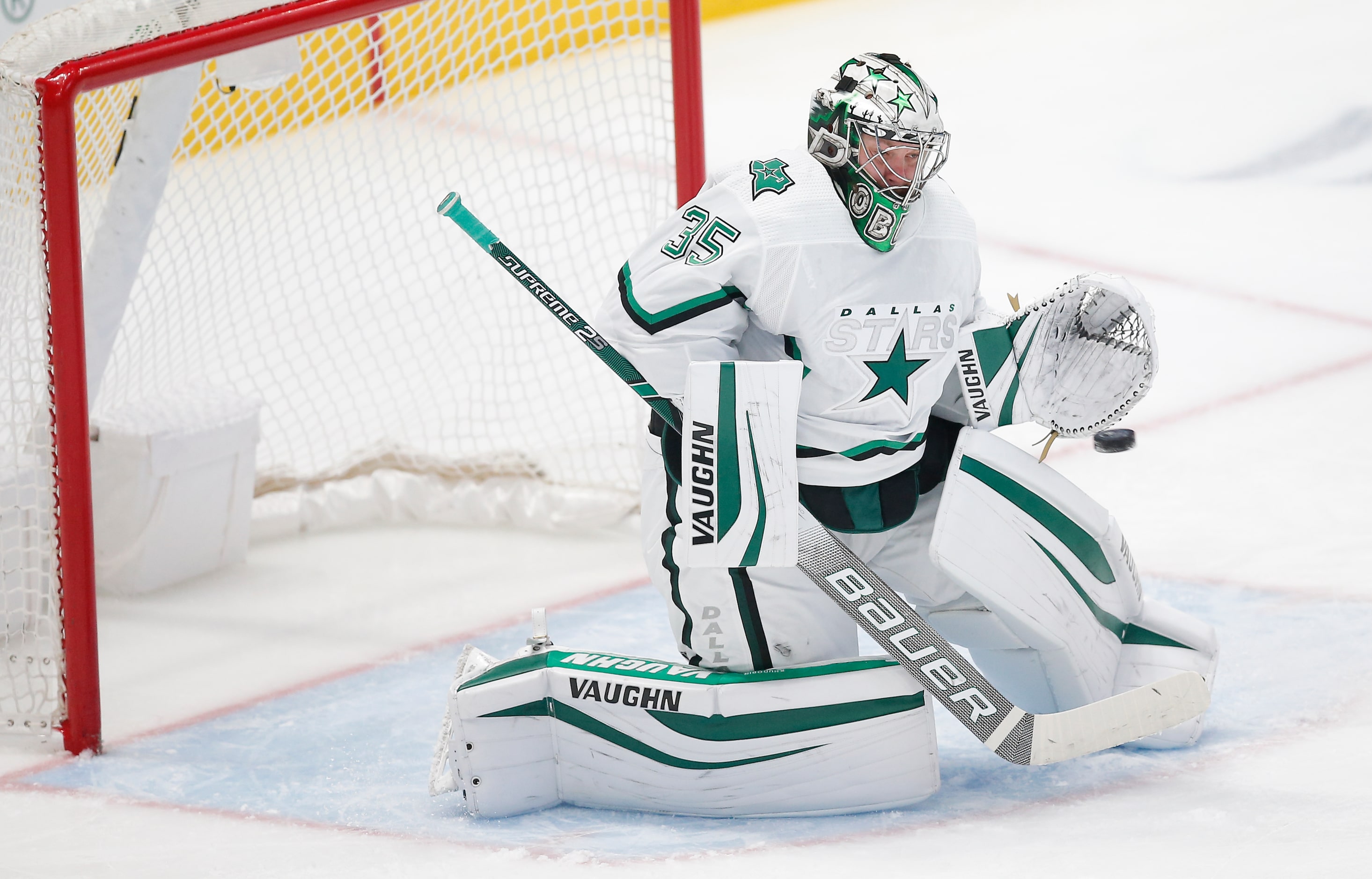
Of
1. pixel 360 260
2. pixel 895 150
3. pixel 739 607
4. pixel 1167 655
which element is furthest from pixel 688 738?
pixel 360 260

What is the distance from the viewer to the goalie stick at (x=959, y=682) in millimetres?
2428

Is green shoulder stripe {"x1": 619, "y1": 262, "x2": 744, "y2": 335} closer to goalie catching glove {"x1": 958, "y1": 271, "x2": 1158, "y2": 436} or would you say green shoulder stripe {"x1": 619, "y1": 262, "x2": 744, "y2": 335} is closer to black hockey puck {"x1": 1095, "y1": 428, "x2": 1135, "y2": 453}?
goalie catching glove {"x1": 958, "y1": 271, "x2": 1158, "y2": 436}

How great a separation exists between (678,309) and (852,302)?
9.8 inches

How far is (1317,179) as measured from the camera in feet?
19.6

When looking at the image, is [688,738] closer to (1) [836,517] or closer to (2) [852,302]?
(1) [836,517]

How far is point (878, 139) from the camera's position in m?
2.33

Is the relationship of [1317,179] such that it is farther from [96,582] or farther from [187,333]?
[96,582]

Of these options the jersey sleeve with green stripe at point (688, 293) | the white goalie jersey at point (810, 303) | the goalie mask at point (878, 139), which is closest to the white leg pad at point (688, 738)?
the white goalie jersey at point (810, 303)

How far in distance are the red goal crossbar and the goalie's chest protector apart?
94cm

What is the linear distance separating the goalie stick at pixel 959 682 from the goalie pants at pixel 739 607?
0.07m

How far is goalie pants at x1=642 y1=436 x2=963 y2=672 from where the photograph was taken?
2502mm

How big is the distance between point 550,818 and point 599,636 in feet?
2.71

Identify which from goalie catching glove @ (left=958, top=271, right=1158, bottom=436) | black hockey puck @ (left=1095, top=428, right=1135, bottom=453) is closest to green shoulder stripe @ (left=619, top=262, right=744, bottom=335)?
goalie catching glove @ (left=958, top=271, right=1158, bottom=436)

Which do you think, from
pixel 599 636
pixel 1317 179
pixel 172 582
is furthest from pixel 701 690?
pixel 1317 179
